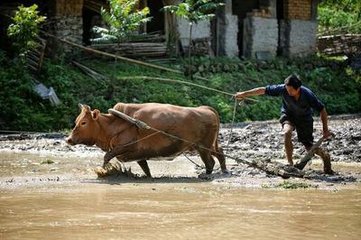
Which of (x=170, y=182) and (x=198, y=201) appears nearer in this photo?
(x=198, y=201)

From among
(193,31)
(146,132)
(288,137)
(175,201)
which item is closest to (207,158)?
(146,132)

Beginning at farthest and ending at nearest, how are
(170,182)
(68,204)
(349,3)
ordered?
(349,3)
(170,182)
(68,204)

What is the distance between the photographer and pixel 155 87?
20.3m

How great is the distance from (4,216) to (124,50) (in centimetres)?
1634

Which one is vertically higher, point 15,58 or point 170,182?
point 15,58

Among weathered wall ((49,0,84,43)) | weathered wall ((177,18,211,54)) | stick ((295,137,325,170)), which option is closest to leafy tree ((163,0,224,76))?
weathered wall ((177,18,211,54))

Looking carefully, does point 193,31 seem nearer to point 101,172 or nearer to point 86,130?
point 86,130

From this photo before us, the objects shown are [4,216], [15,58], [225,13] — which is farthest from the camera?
[225,13]

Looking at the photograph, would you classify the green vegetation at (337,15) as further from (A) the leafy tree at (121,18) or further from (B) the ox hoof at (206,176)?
(B) the ox hoof at (206,176)

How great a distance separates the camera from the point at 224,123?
741 inches

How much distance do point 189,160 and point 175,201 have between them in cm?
470

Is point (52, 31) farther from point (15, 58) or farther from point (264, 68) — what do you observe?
point (264, 68)

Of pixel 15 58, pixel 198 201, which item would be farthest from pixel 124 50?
pixel 198 201

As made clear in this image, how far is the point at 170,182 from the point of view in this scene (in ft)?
29.2
